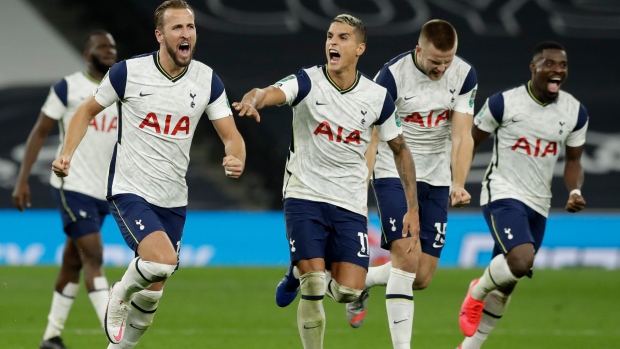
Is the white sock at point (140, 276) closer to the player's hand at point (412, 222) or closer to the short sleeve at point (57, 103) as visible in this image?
the player's hand at point (412, 222)

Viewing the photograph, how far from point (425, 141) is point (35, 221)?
950 cm

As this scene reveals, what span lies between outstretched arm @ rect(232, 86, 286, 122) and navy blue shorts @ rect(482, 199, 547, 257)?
249 centimetres

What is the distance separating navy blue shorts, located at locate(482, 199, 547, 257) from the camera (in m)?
8.87

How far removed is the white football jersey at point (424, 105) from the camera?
873 centimetres

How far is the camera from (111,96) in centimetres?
739

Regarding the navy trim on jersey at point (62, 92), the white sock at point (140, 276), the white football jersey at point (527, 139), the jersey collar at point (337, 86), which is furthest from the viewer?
the navy trim on jersey at point (62, 92)

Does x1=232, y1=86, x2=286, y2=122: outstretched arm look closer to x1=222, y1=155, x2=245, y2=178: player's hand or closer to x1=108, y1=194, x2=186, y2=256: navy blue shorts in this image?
x1=222, y1=155, x2=245, y2=178: player's hand

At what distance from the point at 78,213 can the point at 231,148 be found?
8.53ft

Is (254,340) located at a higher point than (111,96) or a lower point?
lower

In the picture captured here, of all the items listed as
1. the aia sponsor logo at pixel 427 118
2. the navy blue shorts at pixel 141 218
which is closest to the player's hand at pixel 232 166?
the navy blue shorts at pixel 141 218

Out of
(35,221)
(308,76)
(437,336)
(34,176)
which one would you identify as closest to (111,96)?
(308,76)

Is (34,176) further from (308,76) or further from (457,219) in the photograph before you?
(308,76)

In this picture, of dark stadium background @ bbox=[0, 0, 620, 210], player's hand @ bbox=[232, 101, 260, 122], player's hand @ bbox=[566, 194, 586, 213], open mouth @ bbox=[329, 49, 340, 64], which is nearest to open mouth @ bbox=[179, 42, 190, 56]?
player's hand @ bbox=[232, 101, 260, 122]

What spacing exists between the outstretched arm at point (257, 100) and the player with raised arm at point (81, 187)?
9.17ft
